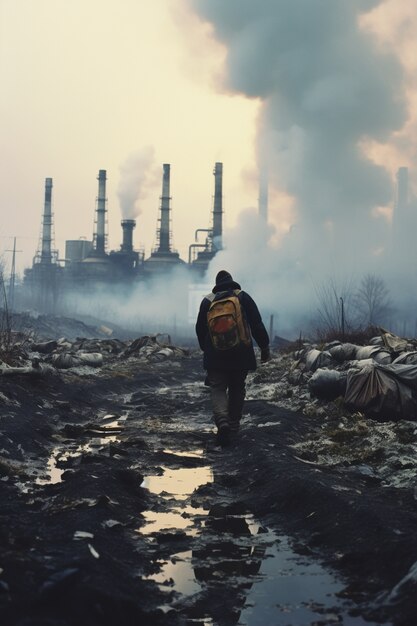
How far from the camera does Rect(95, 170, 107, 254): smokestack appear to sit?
6412 centimetres

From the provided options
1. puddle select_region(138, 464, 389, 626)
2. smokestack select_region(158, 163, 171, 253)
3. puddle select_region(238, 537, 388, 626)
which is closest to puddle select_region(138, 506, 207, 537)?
puddle select_region(138, 464, 389, 626)

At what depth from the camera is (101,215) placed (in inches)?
2569

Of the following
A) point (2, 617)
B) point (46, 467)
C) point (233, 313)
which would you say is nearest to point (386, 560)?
point (2, 617)

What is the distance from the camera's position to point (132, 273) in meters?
67.4

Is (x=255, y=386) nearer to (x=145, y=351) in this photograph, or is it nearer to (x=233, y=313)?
(x=233, y=313)

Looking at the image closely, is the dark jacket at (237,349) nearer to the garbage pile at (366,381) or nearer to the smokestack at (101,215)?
the garbage pile at (366,381)

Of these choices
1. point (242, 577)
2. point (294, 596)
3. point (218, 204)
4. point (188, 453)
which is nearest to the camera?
point (294, 596)

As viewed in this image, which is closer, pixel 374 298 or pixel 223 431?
pixel 223 431

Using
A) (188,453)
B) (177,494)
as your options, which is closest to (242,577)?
(177,494)

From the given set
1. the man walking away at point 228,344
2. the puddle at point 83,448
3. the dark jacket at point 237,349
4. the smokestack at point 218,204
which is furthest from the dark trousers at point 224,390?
the smokestack at point 218,204

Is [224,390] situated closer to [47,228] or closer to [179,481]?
[179,481]

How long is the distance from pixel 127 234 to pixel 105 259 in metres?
2.96

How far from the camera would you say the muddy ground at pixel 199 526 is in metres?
2.61

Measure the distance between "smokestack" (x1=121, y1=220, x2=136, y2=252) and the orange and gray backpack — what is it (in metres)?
59.4
